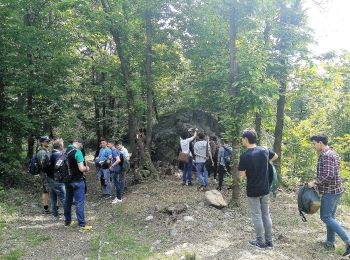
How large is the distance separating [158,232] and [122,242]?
3.03 feet

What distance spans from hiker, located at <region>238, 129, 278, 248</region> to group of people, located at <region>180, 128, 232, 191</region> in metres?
5.46

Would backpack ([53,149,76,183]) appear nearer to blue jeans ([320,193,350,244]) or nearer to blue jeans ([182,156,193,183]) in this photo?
blue jeans ([320,193,350,244])

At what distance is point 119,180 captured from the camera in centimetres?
1116

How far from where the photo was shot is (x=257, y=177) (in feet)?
19.5

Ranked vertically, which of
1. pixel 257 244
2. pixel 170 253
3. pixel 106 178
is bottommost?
pixel 170 253

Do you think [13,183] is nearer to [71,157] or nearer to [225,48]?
[71,157]

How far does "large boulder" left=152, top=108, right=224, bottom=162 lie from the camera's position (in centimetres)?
1845

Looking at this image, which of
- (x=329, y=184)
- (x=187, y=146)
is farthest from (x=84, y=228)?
(x=329, y=184)

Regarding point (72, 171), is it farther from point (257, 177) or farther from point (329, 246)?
point (329, 246)

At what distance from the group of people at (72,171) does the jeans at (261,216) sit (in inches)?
156

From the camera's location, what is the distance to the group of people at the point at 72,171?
7896mm

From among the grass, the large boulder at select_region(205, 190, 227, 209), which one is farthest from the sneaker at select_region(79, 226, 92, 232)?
the large boulder at select_region(205, 190, 227, 209)

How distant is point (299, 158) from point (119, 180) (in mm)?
10023

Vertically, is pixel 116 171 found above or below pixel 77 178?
below
